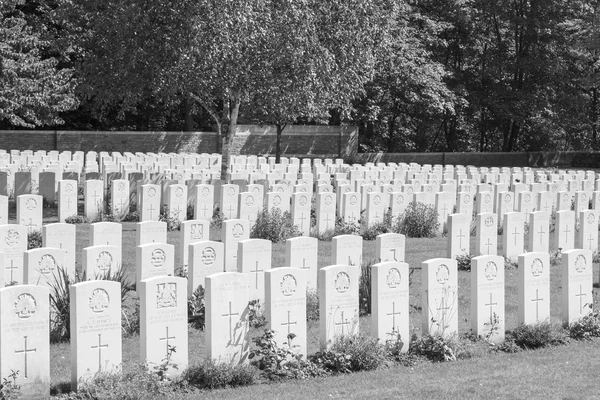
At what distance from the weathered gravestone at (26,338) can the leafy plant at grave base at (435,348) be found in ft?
12.0

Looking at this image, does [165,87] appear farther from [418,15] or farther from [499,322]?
[418,15]

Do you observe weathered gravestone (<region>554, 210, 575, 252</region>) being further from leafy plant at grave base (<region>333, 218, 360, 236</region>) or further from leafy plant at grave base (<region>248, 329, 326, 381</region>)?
leafy plant at grave base (<region>248, 329, 326, 381</region>)

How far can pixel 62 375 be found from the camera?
27.7 ft

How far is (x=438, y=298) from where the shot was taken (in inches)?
377

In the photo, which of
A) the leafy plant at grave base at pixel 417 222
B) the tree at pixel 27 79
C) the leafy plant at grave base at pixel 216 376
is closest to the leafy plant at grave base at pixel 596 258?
the leafy plant at grave base at pixel 417 222

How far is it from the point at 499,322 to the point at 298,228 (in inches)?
284

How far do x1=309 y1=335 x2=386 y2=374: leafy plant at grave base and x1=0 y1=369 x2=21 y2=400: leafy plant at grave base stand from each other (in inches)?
108

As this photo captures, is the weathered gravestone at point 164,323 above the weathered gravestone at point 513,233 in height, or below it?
below

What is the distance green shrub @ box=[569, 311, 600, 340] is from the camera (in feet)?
33.6

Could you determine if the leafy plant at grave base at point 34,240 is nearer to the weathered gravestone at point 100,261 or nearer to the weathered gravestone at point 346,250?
the weathered gravestone at point 100,261

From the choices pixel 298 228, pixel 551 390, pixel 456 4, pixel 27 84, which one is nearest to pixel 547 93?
pixel 456 4

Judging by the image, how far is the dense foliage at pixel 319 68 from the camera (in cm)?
1994

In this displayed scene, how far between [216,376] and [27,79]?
2633cm

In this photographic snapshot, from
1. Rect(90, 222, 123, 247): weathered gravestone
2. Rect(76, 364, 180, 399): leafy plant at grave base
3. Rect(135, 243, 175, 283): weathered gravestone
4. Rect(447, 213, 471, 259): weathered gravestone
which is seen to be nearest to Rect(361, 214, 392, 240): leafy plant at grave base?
Rect(447, 213, 471, 259): weathered gravestone
